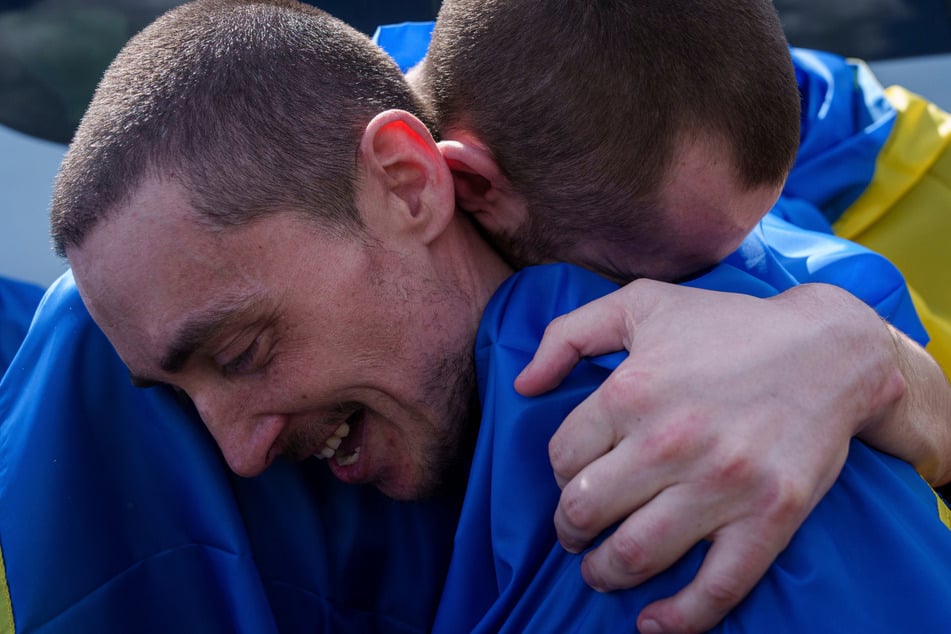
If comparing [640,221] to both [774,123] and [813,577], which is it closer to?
[774,123]

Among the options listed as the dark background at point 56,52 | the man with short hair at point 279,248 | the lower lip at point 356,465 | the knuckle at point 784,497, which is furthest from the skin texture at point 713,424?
the dark background at point 56,52

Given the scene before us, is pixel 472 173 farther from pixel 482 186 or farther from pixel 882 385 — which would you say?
pixel 882 385

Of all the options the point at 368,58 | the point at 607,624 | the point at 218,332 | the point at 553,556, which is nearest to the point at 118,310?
the point at 218,332

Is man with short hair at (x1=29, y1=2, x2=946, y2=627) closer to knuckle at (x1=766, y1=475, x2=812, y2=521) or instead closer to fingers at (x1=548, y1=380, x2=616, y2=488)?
fingers at (x1=548, y1=380, x2=616, y2=488)

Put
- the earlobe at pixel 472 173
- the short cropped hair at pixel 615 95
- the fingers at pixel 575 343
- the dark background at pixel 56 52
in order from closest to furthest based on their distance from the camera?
the fingers at pixel 575 343 < the short cropped hair at pixel 615 95 < the earlobe at pixel 472 173 < the dark background at pixel 56 52

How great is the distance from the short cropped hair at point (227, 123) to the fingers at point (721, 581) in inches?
28.9

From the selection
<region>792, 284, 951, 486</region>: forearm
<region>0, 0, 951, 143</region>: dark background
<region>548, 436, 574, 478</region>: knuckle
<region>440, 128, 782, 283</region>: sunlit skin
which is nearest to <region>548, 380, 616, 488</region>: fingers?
<region>548, 436, 574, 478</region>: knuckle

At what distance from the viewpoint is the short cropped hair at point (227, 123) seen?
1.49 m

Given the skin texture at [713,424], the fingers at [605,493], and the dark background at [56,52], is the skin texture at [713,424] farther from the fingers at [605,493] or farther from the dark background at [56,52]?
the dark background at [56,52]

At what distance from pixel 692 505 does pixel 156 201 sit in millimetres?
867

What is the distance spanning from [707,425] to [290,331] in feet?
2.16

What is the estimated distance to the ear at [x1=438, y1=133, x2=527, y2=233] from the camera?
1.65 metres

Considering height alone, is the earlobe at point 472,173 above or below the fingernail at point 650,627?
above

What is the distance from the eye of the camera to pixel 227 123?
1.53 m
